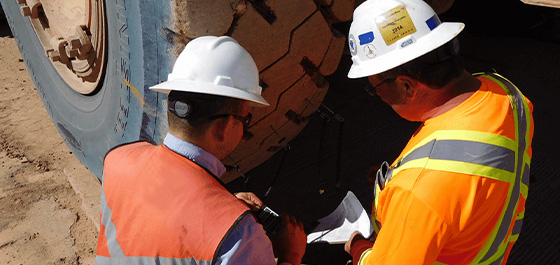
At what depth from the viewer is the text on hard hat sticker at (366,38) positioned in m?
1.60

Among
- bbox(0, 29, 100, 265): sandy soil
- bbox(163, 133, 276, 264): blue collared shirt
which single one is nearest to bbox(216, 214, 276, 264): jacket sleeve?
bbox(163, 133, 276, 264): blue collared shirt

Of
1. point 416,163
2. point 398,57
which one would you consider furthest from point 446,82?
point 416,163

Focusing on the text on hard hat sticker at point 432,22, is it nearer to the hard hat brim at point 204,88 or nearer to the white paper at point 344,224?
the hard hat brim at point 204,88

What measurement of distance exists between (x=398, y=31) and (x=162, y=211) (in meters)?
0.90

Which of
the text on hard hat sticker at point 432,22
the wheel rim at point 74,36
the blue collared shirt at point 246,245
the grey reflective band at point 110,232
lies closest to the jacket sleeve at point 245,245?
the blue collared shirt at point 246,245

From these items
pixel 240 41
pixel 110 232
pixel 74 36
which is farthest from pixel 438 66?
pixel 74 36

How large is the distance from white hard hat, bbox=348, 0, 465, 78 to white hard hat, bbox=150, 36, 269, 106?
0.40 meters

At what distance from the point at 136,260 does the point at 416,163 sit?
0.85 metres

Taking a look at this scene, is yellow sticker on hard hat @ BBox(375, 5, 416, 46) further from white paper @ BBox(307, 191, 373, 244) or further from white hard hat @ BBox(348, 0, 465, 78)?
white paper @ BBox(307, 191, 373, 244)

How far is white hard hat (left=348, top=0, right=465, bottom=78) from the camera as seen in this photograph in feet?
5.02

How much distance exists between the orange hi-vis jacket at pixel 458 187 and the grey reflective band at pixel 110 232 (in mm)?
762

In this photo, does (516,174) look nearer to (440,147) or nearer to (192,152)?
(440,147)

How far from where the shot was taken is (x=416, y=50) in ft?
4.97

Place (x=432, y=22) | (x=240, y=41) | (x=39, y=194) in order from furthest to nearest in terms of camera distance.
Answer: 1. (x=39, y=194)
2. (x=240, y=41)
3. (x=432, y=22)
